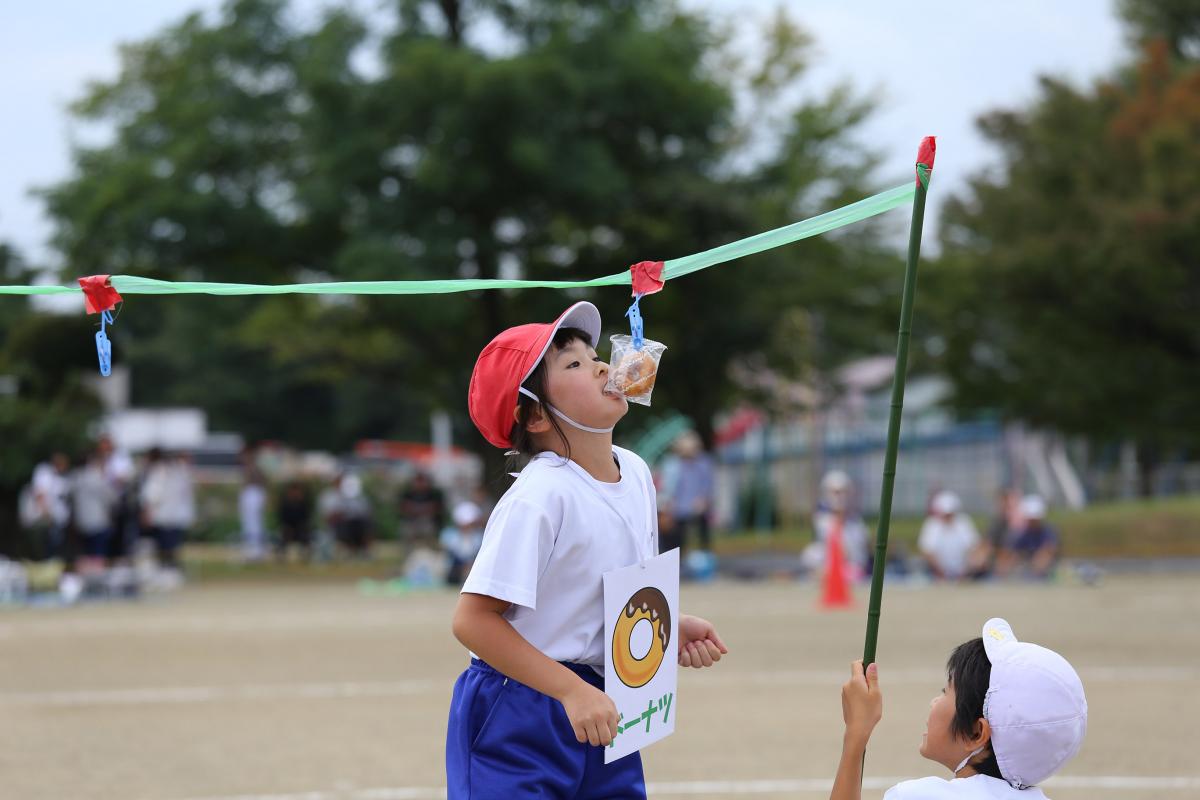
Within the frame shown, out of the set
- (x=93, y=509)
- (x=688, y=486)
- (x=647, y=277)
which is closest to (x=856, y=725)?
(x=647, y=277)

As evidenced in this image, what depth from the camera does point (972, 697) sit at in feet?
11.4

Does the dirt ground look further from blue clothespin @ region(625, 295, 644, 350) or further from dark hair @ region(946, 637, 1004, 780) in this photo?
blue clothespin @ region(625, 295, 644, 350)

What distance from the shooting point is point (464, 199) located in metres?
27.0

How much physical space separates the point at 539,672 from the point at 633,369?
0.69m

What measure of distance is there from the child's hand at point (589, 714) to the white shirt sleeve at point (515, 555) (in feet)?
0.70

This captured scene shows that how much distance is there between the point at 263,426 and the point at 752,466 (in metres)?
36.1

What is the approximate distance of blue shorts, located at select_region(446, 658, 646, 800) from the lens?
3.54 meters

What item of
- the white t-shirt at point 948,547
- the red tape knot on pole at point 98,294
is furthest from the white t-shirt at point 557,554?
the white t-shirt at point 948,547

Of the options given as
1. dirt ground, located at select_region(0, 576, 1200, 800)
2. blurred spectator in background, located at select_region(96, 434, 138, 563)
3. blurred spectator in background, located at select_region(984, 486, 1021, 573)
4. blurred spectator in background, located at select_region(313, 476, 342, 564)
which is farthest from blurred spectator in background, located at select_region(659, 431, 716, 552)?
blurred spectator in background, located at select_region(313, 476, 342, 564)

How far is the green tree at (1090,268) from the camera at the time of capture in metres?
29.6

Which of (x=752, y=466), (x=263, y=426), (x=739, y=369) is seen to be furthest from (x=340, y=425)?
(x=739, y=369)

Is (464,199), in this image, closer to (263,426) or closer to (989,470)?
(989,470)

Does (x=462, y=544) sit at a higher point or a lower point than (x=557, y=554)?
lower

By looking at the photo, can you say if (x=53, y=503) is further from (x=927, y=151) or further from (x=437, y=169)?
(x=927, y=151)
